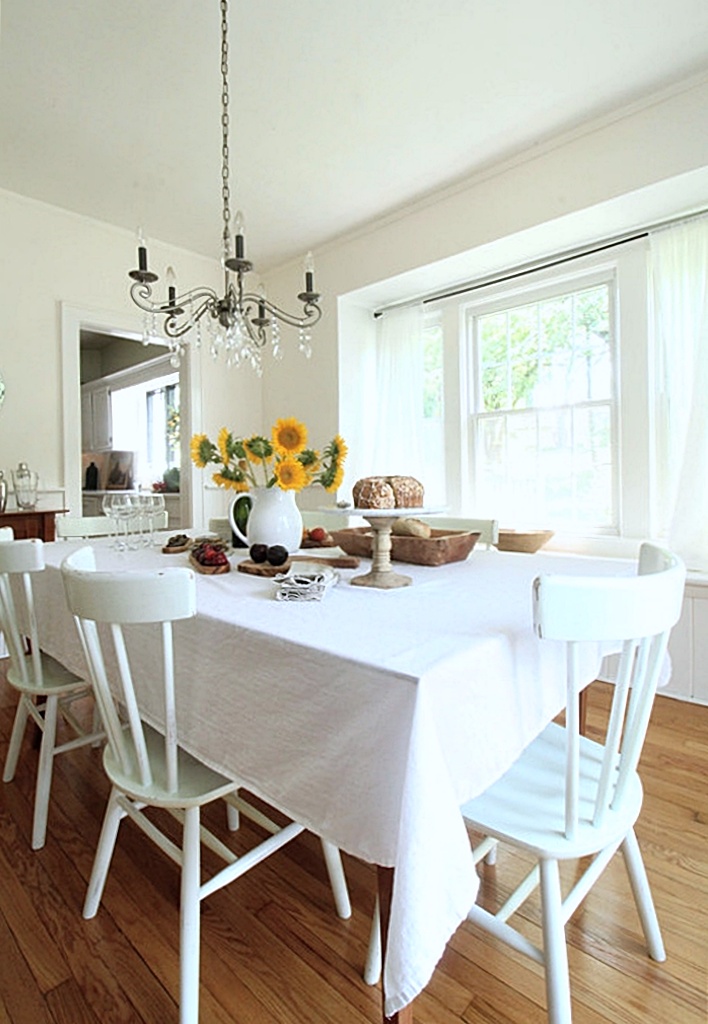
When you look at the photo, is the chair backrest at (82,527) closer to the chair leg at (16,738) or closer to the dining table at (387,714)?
the chair leg at (16,738)

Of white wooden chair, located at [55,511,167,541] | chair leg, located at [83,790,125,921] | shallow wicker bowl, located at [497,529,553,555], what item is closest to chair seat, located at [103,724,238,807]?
chair leg, located at [83,790,125,921]

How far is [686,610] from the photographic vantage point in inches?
98.0

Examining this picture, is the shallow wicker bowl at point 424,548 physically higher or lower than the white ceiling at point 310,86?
lower

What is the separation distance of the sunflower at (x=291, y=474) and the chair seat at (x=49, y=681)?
808 millimetres

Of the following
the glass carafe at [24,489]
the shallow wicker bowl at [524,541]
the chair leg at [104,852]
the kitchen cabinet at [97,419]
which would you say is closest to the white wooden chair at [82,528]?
the glass carafe at [24,489]

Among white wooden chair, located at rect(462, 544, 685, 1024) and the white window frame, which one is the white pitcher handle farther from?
the white window frame

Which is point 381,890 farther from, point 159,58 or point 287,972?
point 159,58

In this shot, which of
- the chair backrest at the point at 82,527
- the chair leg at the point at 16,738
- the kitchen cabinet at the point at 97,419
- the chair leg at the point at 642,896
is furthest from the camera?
the kitchen cabinet at the point at 97,419

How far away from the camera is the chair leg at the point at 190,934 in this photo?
3.11 feet

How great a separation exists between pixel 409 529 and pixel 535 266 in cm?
246

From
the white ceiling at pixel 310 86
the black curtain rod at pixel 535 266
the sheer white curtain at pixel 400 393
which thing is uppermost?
the white ceiling at pixel 310 86

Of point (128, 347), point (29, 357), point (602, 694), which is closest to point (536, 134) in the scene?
point (602, 694)

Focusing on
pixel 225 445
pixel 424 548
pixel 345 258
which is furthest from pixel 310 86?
pixel 424 548

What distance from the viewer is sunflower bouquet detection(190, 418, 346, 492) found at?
4.79 ft
